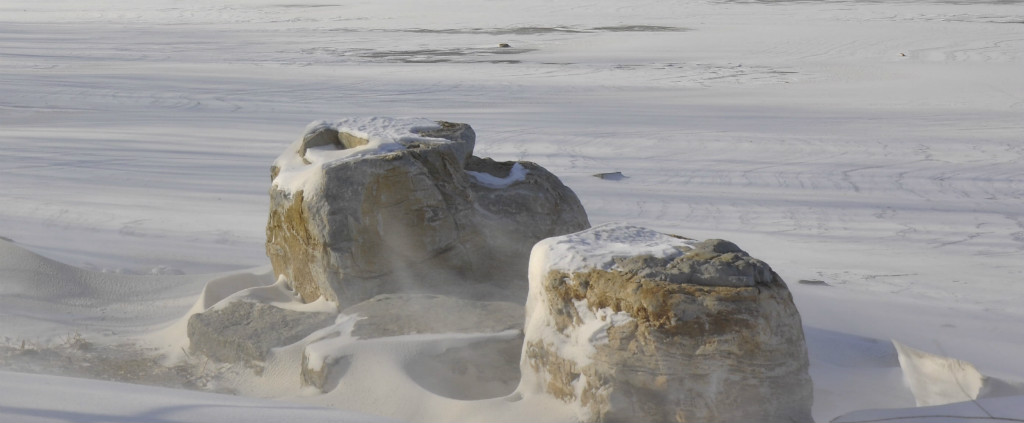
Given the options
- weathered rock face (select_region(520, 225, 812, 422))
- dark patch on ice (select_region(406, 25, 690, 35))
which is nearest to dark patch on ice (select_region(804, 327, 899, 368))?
weathered rock face (select_region(520, 225, 812, 422))

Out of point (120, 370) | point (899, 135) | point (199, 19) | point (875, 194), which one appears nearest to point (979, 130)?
point (899, 135)

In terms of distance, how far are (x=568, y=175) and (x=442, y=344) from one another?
3.90 metres

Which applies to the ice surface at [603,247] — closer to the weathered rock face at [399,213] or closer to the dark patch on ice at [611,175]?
the weathered rock face at [399,213]

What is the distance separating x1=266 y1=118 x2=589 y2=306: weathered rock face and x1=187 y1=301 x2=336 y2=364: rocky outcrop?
0.18 m

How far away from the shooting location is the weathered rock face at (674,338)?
2758 millimetres

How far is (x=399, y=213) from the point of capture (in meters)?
3.88

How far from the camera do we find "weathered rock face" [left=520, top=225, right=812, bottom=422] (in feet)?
9.05

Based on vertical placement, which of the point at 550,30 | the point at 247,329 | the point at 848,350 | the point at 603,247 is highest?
the point at 603,247

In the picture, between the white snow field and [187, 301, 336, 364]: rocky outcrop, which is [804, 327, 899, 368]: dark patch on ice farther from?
[187, 301, 336, 364]: rocky outcrop

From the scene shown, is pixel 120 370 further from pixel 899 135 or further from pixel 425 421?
pixel 899 135

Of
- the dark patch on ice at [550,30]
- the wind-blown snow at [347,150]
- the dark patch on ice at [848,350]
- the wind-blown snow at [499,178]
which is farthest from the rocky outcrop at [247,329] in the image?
the dark patch on ice at [550,30]

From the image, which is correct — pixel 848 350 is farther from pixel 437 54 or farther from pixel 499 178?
pixel 437 54

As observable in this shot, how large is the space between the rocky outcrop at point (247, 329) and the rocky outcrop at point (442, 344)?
0.17 meters

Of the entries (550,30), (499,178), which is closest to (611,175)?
(499,178)
